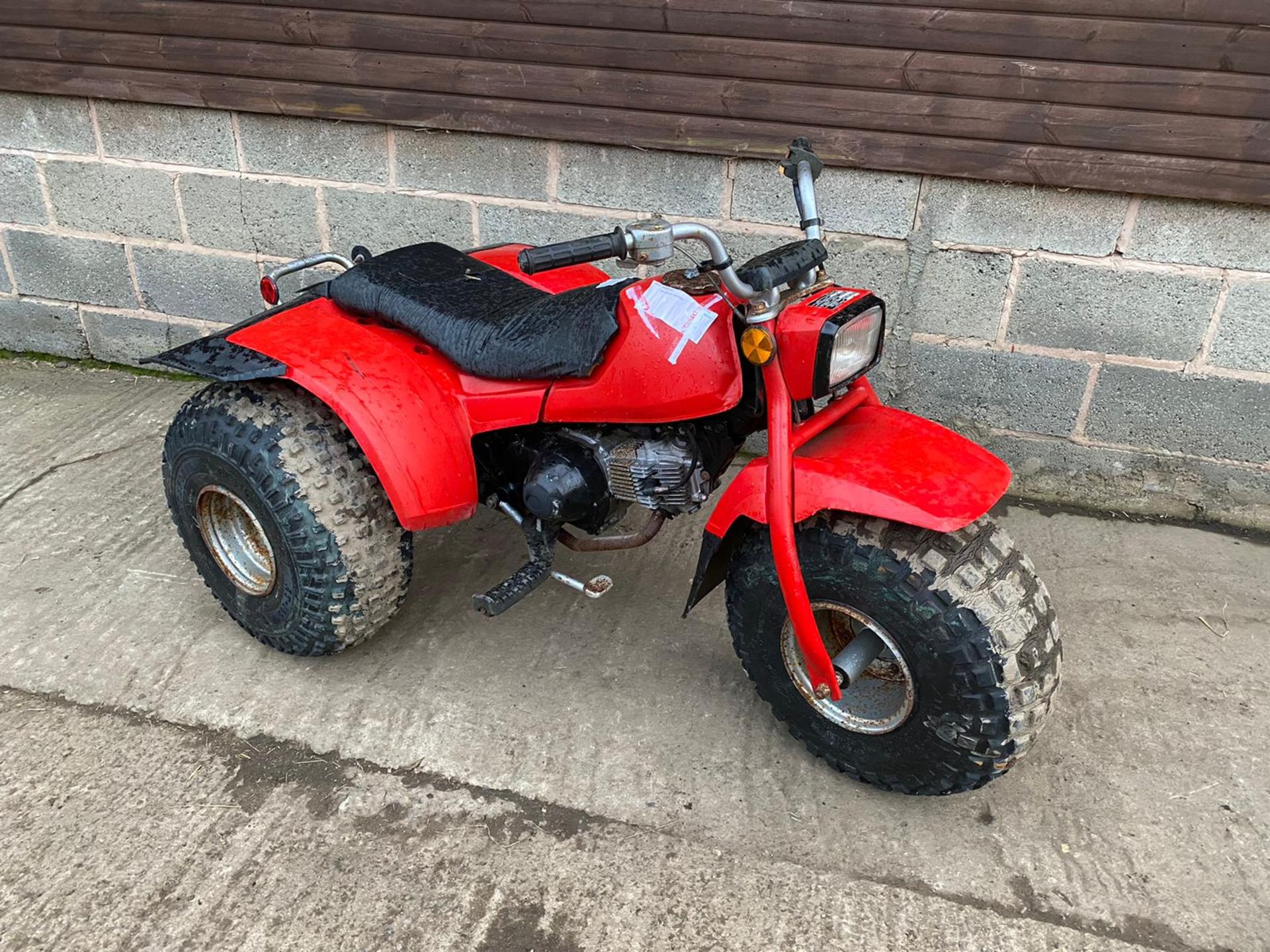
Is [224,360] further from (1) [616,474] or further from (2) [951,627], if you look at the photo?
(2) [951,627]

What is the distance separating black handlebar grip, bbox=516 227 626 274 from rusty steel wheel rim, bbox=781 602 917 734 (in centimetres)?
98

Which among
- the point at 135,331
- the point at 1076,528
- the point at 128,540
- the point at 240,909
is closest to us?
the point at 240,909

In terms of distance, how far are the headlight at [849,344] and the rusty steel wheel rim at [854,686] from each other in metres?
0.54

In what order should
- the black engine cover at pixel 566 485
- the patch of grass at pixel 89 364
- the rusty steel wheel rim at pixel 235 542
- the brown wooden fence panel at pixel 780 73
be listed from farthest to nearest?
the patch of grass at pixel 89 364 < the brown wooden fence panel at pixel 780 73 < the rusty steel wheel rim at pixel 235 542 < the black engine cover at pixel 566 485

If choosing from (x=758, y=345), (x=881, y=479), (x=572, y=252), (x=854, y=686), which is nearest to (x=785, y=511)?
(x=881, y=479)

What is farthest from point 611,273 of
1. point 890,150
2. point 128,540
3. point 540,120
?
point 128,540

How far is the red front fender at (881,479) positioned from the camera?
1.92m

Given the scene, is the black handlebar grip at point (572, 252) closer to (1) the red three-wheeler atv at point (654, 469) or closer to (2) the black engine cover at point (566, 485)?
(1) the red three-wheeler atv at point (654, 469)

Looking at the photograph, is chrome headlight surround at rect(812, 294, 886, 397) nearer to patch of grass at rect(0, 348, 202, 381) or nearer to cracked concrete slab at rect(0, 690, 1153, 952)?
cracked concrete slab at rect(0, 690, 1153, 952)

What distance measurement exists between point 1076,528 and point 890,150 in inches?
61.6

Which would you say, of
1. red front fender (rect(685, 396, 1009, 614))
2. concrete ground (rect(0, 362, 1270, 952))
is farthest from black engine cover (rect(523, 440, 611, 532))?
concrete ground (rect(0, 362, 1270, 952))

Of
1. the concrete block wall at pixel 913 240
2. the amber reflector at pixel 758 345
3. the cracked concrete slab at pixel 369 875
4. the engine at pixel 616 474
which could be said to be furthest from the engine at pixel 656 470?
the concrete block wall at pixel 913 240

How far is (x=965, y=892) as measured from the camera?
204cm

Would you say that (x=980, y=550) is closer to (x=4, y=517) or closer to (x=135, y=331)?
(x=4, y=517)
